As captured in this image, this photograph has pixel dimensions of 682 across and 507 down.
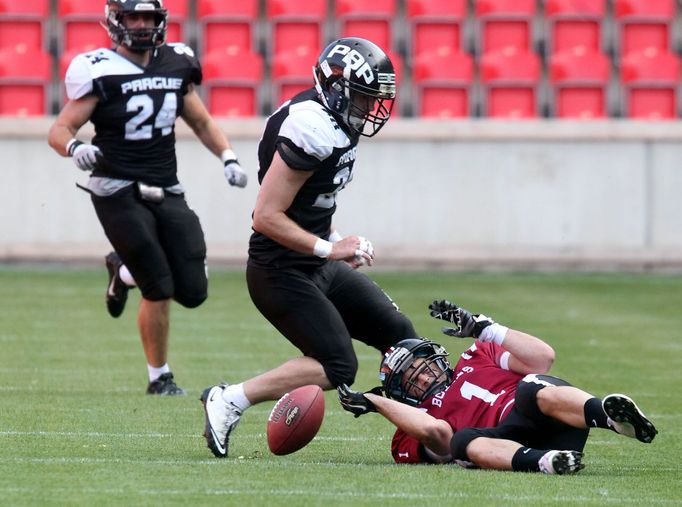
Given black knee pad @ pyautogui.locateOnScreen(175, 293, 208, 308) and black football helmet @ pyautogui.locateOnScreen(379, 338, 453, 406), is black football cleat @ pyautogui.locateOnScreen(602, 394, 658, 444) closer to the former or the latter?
black football helmet @ pyautogui.locateOnScreen(379, 338, 453, 406)

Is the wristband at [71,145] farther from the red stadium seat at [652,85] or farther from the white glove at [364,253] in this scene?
the red stadium seat at [652,85]

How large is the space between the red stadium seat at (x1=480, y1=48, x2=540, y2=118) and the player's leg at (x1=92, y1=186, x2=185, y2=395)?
25.0 ft

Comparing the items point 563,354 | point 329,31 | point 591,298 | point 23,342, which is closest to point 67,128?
point 23,342

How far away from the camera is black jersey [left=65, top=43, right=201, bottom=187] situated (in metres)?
7.41

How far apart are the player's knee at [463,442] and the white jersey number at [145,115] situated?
2915 mm

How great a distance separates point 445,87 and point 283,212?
916 centimetres

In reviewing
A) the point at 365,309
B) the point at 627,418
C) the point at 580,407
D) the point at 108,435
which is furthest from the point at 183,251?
the point at 627,418

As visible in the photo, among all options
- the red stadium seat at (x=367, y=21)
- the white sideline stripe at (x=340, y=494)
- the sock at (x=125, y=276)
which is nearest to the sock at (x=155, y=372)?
the sock at (x=125, y=276)

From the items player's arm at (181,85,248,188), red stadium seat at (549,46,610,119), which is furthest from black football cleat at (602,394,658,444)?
red stadium seat at (549,46,610,119)

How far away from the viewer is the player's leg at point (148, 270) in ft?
23.7

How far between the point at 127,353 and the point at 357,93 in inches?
149

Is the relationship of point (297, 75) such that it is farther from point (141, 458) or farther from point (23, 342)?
point (141, 458)

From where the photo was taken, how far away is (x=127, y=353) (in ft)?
29.1

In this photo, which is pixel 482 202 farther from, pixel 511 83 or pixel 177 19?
pixel 177 19
